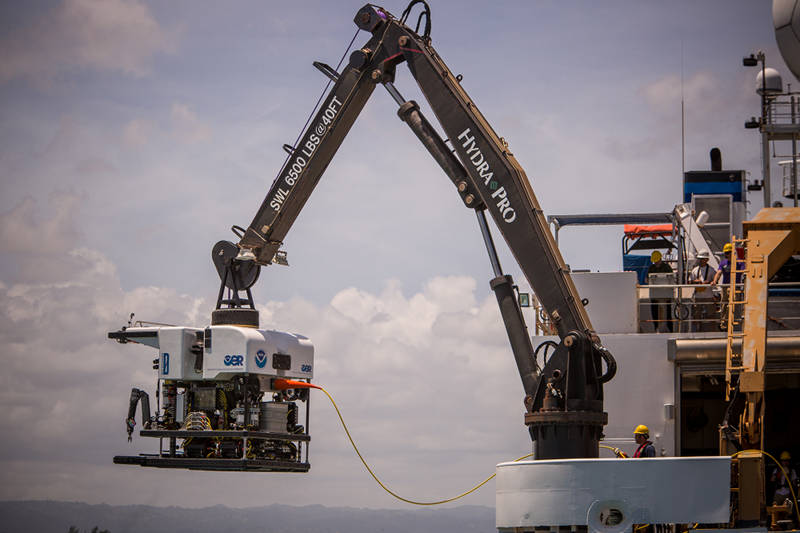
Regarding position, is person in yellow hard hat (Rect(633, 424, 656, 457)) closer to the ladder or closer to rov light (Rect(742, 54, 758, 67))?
the ladder

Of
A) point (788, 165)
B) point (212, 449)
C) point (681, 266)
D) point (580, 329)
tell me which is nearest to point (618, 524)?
point (580, 329)

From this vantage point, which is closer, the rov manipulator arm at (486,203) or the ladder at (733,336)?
the rov manipulator arm at (486,203)

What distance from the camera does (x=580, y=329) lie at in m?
15.4

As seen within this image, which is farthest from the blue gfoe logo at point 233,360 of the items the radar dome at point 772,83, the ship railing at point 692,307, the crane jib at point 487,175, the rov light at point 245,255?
the radar dome at point 772,83

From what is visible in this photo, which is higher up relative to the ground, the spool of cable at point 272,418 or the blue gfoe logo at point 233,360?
the blue gfoe logo at point 233,360

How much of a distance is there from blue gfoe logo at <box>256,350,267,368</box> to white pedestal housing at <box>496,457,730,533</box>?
5615 millimetres

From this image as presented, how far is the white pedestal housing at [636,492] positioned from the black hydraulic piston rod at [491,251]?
1.94 metres

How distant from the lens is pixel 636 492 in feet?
44.8

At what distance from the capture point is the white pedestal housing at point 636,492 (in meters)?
13.6

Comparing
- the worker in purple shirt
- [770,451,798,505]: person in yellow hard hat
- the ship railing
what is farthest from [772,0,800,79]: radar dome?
[770,451,798,505]: person in yellow hard hat

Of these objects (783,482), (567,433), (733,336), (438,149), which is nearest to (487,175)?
(438,149)

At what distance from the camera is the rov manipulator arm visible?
14.8m

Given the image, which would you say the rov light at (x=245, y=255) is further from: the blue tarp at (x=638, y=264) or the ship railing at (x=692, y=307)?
the blue tarp at (x=638, y=264)

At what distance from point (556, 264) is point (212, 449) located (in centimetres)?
666
